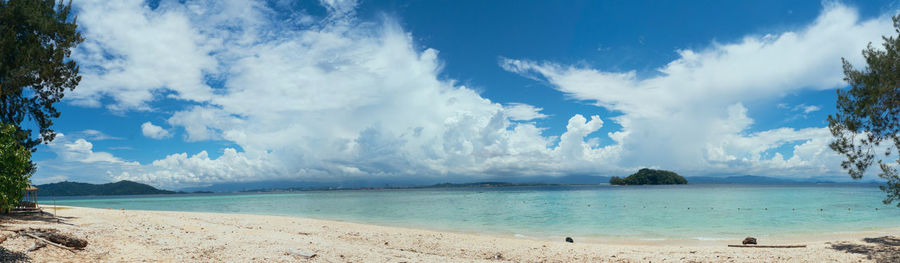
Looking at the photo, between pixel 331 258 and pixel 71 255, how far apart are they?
6.26 metres

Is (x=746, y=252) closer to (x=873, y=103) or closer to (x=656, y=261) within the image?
(x=656, y=261)

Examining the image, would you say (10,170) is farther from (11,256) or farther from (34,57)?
(34,57)

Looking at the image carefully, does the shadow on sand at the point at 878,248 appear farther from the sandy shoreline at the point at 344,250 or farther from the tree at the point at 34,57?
the tree at the point at 34,57

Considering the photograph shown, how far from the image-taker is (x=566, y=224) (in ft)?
96.5

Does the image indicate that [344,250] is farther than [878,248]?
No

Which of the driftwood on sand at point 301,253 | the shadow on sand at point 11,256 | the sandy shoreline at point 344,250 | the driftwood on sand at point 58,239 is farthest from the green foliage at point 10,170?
the driftwood on sand at point 301,253

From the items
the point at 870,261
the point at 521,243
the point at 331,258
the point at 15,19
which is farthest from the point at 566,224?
the point at 15,19

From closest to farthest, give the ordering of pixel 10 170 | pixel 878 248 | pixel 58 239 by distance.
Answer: pixel 10 170
pixel 58 239
pixel 878 248

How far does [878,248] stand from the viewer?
14.0 metres

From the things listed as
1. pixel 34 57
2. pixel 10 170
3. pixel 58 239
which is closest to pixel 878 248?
pixel 58 239

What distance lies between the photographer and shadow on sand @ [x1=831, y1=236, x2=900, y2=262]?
503 inches

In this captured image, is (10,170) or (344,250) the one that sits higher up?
(10,170)

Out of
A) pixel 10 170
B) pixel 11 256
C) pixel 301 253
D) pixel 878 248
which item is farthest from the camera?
pixel 878 248

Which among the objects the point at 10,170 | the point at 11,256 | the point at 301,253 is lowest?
the point at 301,253
